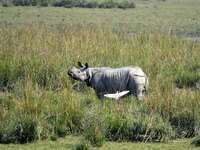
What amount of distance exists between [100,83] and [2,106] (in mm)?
2040

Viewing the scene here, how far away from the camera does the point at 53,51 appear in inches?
487

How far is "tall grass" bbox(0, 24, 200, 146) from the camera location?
782 centimetres

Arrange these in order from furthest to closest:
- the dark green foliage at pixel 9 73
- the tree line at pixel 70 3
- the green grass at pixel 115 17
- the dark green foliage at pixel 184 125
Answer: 1. the tree line at pixel 70 3
2. the green grass at pixel 115 17
3. the dark green foliage at pixel 9 73
4. the dark green foliage at pixel 184 125

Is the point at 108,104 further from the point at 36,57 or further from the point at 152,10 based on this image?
the point at 152,10

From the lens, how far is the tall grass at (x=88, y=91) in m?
7.82

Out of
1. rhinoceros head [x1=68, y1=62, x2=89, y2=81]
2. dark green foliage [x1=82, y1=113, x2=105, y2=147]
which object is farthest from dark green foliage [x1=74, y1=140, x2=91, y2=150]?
rhinoceros head [x1=68, y1=62, x2=89, y2=81]

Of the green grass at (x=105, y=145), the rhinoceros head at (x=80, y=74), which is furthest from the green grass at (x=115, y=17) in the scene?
the green grass at (x=105, y=145)

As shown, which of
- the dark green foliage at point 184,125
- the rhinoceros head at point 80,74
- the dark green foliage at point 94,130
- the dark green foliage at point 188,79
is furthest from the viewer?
the dark green foliage at point 188,79

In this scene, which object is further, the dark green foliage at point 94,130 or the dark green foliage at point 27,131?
the dark green foliage at point 27,131

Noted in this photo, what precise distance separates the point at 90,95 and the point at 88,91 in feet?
1.84

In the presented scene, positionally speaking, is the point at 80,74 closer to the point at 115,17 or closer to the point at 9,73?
the point at 9,73

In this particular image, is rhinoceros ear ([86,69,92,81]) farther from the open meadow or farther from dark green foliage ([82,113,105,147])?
dark green foliage ([82,113,105,147])

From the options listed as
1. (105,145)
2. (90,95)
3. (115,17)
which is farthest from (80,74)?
(115,17)

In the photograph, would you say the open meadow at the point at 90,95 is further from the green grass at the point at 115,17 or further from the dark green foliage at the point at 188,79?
the green grass at the point at 115,17
